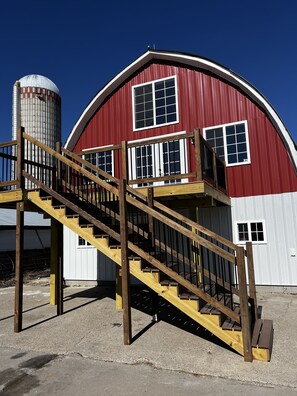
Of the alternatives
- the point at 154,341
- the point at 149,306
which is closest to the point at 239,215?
the point at 149,306

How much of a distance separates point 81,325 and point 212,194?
4101 mm

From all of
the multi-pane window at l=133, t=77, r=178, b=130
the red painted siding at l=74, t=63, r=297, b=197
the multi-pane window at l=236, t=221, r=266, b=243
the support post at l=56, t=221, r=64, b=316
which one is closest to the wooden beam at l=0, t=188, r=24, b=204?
the support post at l=56, t=221, r=64, b=316

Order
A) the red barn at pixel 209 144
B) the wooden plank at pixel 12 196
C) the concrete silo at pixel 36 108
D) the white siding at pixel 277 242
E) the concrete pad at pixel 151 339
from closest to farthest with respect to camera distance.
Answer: the concrete pad at pixel 151 339, the wooden plank at pixel 12 196, the white siding at pixel 277 242, the red barn at pixel 209 144, the concrete silo at pixel 36 108

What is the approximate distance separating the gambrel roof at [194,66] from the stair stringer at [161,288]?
19.0 ft

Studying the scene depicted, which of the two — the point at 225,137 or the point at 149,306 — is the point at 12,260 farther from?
the point at 225,137

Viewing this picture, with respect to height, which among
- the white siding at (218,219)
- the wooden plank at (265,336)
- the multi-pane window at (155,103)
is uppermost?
the multi-pane window at (155,103)

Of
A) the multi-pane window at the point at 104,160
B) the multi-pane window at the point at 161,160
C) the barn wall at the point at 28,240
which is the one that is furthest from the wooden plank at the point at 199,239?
the barn wall at the point at 28,240

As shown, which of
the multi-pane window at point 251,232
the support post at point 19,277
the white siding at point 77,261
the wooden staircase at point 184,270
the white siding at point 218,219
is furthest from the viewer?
the white siding at point 77,261

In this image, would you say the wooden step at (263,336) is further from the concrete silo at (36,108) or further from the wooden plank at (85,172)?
the concrete silo at (36,108)

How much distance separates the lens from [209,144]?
34.1ft

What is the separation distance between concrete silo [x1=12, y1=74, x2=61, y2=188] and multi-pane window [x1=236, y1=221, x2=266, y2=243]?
17.5 metres

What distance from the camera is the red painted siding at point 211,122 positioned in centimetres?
974

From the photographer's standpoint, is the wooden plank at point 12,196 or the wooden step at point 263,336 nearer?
the wooden step at point 263,336

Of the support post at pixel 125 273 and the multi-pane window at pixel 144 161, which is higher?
the multi-pane window at pixel 144 161
